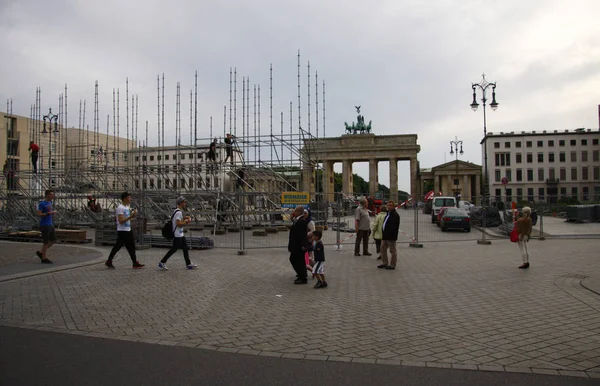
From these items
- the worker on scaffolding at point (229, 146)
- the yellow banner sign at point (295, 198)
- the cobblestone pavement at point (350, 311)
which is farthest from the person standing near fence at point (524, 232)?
the worker on scaffolding at point (229, 146)

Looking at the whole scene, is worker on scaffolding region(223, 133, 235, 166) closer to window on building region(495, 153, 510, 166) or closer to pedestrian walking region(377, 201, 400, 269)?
pedestrian walking region(377, 201, 400, 269)

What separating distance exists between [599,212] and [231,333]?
869 inches

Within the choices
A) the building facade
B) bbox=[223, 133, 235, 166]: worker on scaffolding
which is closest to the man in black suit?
bbox=[223, 133, 235, 166]: worker on scaffolding

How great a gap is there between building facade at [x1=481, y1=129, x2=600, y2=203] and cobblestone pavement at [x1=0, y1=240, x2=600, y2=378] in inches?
3785

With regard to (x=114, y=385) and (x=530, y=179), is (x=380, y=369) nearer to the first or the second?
(x=114, y=385)

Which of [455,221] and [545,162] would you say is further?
[545,162]

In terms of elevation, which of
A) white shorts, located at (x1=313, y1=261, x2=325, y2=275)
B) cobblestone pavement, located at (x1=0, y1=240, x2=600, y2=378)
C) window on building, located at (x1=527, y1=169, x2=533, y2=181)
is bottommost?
cobblestone pavement, located at (x1=0, y1=240, x2=600, y2=378)

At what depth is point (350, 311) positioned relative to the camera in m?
7.11

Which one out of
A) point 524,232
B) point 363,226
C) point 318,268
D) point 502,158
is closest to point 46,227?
point 318,268

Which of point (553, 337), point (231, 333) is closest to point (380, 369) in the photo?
point (231, 333)

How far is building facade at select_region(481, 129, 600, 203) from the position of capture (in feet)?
319

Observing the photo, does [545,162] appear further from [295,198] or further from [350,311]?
[350,311]

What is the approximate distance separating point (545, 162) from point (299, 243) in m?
106

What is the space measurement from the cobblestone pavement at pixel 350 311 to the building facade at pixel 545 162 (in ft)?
315
